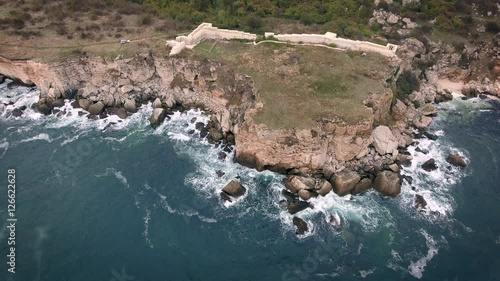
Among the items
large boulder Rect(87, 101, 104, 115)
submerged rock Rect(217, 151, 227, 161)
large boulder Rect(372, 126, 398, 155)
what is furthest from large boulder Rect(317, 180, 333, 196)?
large boulder Rect(87, 101, 104, 115)

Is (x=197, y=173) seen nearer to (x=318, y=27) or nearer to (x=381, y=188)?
(x=381, y=188)

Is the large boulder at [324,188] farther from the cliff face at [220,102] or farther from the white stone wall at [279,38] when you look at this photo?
the white stone wall at [279,38]

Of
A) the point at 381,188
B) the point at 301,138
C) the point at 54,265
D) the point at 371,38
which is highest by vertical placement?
the point at 371,38

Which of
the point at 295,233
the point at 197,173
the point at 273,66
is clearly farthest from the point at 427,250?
the point at 273,66

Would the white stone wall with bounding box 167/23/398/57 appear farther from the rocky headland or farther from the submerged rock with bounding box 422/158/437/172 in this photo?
the submerged rock with bounding box 422/158/437/172

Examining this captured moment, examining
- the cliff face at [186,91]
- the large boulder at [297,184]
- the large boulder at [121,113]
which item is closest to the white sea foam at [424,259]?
the cliff face at [186,91]

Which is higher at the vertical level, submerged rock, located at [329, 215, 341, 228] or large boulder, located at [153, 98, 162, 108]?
large boulder, located at [153, 98, 162, 108]
